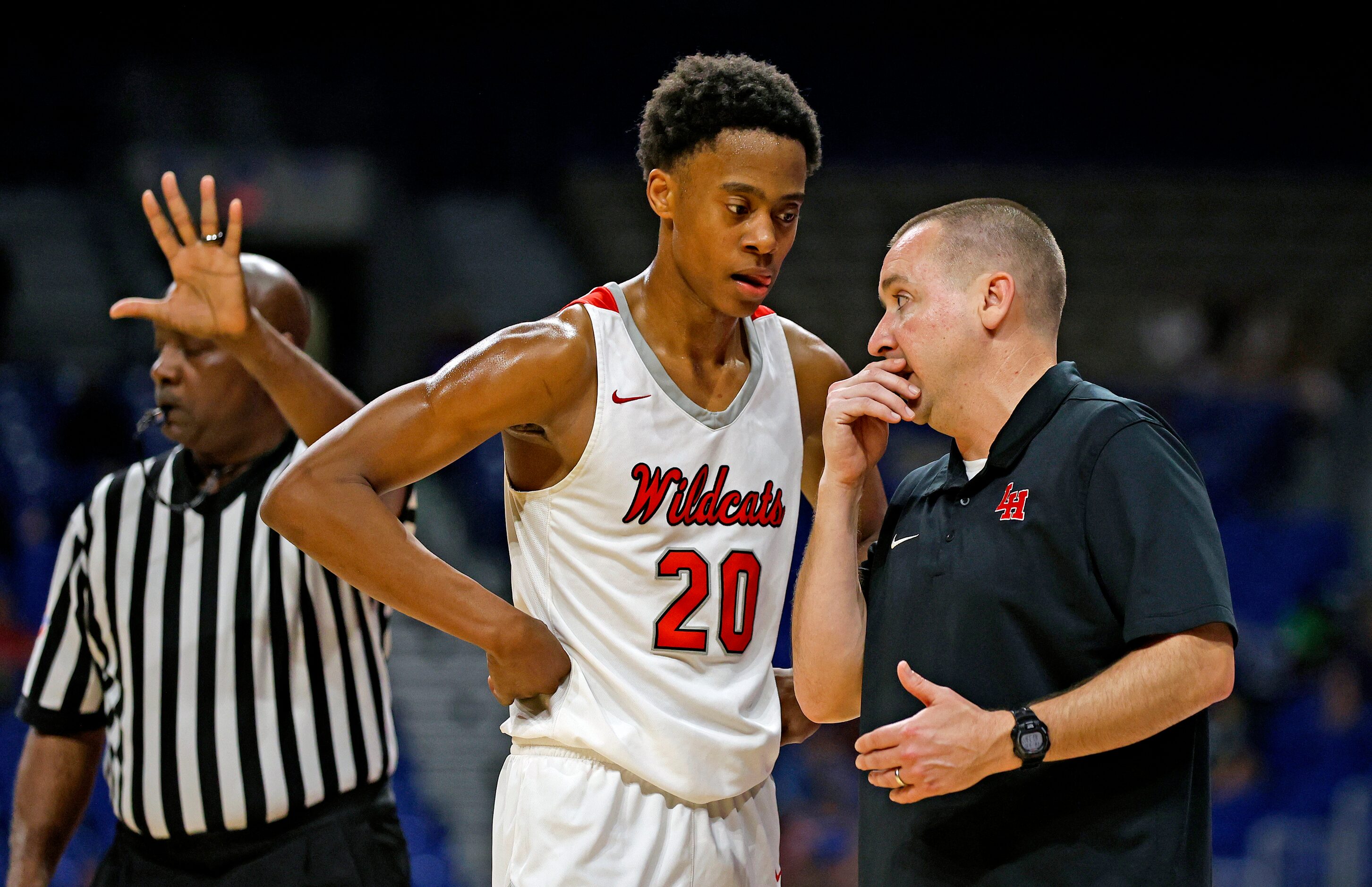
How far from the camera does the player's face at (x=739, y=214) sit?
2.24 metres

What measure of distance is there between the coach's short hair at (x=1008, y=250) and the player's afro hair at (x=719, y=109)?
0.33m

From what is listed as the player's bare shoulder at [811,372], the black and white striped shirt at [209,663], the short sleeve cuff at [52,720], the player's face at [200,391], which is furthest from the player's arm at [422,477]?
the short sleeve cuff at [52,720]

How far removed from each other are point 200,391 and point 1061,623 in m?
2.04

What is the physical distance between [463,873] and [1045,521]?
207 inches

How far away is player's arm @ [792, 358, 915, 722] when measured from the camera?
7.00 feet

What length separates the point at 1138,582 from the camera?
175 cm

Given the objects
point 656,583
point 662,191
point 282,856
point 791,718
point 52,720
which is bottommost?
point 282,856

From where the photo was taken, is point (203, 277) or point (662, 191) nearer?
point (662, 191)

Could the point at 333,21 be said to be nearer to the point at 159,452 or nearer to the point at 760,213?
the point at 159,452

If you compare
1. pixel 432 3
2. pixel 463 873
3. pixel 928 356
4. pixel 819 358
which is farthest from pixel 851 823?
pixel 432 3

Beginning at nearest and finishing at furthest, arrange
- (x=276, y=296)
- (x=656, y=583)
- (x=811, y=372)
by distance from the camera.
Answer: (x=656, y=583), (x=811, y=372), (x=276, y=296)

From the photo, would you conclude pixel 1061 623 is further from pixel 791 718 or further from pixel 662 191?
pixel 662 191

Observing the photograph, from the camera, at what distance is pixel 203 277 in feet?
8.73

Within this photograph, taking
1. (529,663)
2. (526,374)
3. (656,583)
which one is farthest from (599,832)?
(526,374)
